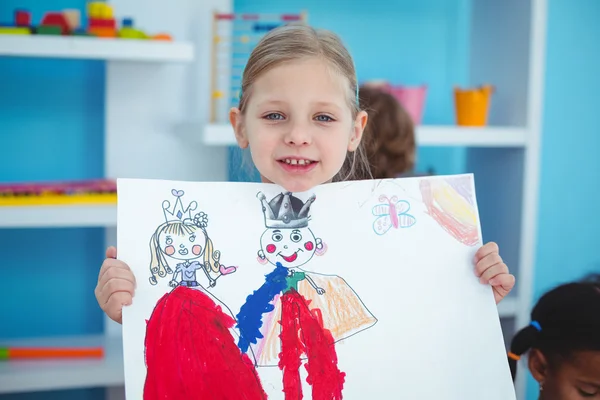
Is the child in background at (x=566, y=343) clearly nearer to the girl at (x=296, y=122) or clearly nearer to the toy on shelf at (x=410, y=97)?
the girl at (x=296, y=122)

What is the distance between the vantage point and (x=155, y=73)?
6.26 ft

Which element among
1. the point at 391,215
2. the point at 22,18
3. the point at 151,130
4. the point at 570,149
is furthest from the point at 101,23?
the point at 570,149

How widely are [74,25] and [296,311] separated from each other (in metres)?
1.05

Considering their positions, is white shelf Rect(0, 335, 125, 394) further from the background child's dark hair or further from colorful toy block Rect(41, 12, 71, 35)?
the background child's dark hair

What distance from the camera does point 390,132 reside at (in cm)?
177

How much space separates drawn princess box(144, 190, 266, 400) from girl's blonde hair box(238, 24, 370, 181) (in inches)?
8.1

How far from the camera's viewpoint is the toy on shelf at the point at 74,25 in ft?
5.19

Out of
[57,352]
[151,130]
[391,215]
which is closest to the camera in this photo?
[391,215]

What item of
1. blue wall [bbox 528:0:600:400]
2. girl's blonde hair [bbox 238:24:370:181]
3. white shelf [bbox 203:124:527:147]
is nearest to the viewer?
girl's blonde hair [bbox 238:24:370:181]

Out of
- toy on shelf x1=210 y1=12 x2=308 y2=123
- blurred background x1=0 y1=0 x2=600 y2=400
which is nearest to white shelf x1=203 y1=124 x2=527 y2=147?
blurred background x1=0 y1=0 x2=600 y2=400

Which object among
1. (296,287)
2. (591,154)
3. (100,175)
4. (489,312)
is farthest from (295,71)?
(591,154)

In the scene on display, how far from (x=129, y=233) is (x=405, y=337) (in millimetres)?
388

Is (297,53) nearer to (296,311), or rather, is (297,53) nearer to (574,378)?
(296,311)

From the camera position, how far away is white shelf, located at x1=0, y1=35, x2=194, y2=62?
61.3 inches
